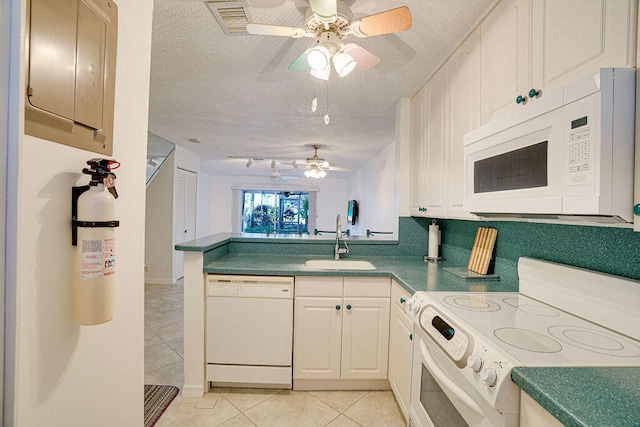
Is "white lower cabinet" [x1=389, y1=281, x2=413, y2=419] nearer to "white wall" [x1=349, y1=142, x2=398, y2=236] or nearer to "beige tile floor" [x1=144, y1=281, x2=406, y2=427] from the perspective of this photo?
"beige tile floor" [x1=144, y1=281, x2=406, y2=427]

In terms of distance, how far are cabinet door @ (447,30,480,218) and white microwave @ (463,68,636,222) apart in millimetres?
516

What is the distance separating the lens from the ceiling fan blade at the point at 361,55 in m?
1.49

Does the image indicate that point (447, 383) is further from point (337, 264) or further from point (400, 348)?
point (337, 264)

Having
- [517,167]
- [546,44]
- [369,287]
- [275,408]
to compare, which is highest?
[546,44]

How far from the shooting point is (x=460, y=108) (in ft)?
5.81

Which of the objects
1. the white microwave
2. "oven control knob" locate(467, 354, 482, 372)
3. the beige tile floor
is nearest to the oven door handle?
"oven control knob" locate(467, 354, 482, 372)

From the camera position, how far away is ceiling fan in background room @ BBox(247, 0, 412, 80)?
1.25 m

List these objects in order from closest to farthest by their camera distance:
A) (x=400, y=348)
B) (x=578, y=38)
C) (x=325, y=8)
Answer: (x=578, y=38) < (x=325, y=8) < (x=400, y=348)

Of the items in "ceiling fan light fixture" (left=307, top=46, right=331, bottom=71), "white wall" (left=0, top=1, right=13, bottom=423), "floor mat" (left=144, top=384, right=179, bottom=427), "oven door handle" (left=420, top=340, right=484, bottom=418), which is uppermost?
"ceiling fan light fixture" (left=307, top=46, right=331, bottom=71)

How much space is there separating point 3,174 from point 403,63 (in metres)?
2.12

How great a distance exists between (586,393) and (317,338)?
62.5 inches

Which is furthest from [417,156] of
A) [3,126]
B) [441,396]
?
[3,126]

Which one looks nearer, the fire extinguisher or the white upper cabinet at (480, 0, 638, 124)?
the fire extinguisher

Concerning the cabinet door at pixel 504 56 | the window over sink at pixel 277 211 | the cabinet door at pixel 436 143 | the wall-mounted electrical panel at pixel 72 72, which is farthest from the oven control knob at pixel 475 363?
the window over sink at pixel 277 211
